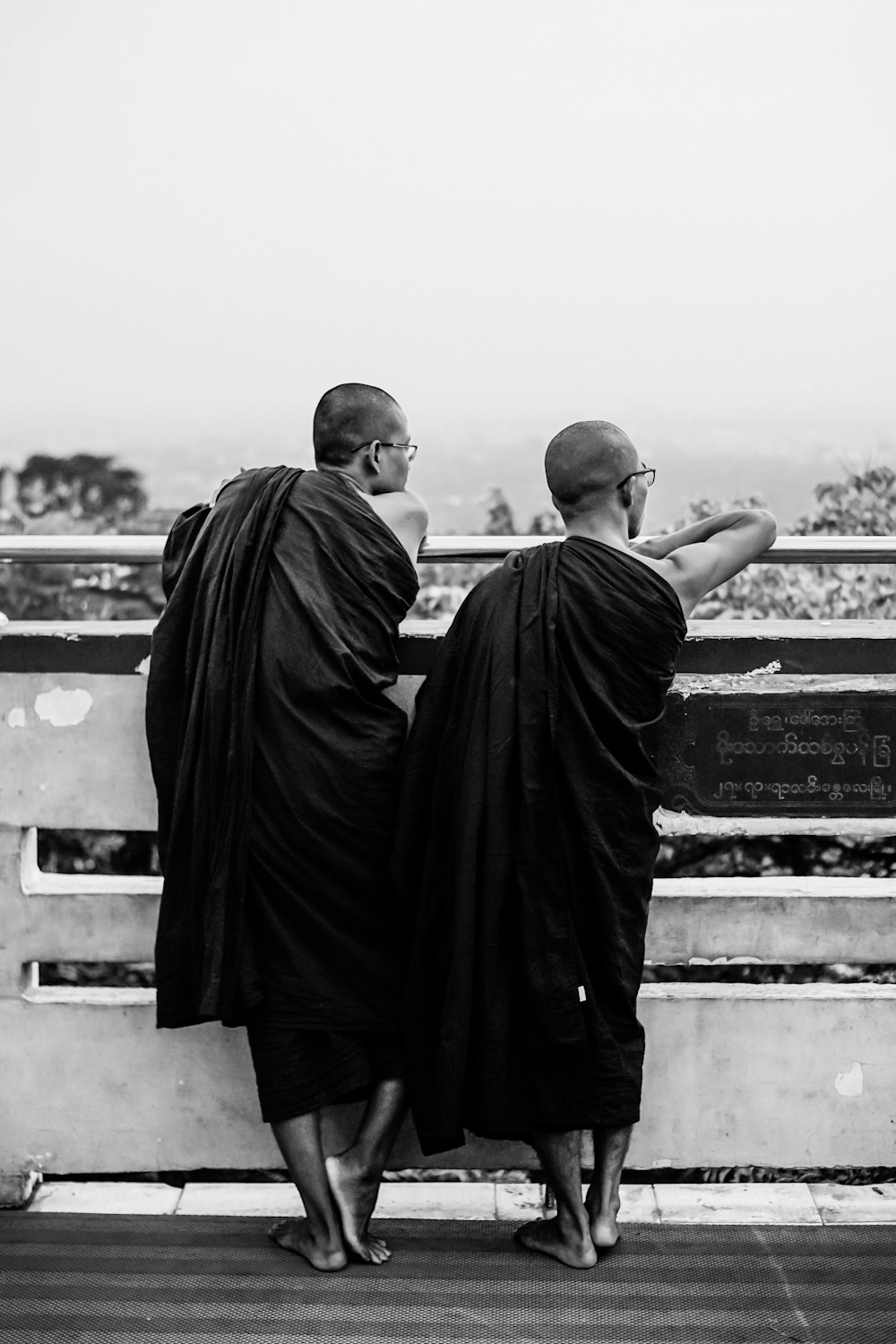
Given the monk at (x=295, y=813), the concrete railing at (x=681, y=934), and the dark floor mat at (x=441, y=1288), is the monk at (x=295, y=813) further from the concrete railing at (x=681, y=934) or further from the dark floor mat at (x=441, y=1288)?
the concrete railing at (x=681, y=934)

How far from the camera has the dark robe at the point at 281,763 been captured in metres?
2.72

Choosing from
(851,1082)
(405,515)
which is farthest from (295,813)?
(851,1082)

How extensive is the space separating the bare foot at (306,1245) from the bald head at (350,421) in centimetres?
171

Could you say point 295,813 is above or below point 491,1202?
Result: above

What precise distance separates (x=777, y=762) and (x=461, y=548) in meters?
0.90

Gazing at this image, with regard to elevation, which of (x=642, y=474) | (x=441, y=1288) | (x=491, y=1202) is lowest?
(x=491, y=1202)

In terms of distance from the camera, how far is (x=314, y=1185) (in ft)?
9.01

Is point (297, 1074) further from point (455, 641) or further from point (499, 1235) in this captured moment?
point (455, 641)

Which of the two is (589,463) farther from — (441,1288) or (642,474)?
(441,1288)

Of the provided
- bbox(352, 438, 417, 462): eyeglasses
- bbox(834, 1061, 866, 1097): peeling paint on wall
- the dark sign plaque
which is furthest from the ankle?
bbox(352, 438, 417, 462): eyeglasses

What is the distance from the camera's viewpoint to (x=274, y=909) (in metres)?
2.74

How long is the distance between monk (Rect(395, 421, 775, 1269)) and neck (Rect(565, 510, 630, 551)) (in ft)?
0.20

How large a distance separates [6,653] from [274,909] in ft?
3.27

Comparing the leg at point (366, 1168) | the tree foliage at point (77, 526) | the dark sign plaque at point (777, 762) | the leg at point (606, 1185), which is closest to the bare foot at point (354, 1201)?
the leg at point (366, 1168)
